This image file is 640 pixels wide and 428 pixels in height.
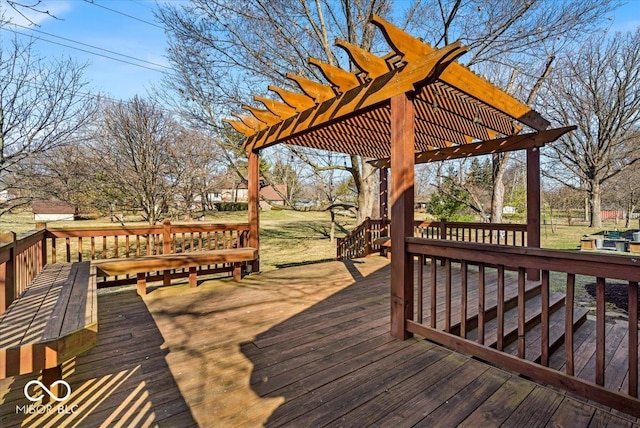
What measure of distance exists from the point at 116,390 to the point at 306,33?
8.39 m

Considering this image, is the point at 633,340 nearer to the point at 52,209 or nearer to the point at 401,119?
the point at 401,119

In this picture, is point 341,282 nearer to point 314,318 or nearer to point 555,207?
point 314,318

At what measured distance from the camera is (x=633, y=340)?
5.35 ft

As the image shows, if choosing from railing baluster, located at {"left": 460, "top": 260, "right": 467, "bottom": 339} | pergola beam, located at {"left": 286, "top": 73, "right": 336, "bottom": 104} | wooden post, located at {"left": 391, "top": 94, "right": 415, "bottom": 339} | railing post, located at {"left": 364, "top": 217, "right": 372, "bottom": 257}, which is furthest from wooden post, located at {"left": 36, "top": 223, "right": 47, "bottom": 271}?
railing post, located at {"left": 364, "top": 217, "right": 372, "bottom": 257}

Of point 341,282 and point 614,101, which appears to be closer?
point 341,282

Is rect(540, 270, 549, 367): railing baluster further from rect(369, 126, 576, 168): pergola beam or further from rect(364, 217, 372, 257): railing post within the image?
rect(364, 217, 372, 257): railing post

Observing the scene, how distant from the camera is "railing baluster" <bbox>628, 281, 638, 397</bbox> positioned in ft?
5.17

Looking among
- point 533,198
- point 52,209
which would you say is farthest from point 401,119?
point 52,209

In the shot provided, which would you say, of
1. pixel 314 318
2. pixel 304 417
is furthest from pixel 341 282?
pixel 304 417

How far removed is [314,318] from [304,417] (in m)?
1.53

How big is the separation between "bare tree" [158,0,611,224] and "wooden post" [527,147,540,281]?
3.78m

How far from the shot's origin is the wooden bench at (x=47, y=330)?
150cm

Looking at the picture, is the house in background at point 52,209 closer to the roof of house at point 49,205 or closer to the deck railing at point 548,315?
the roof of house at point 49,205

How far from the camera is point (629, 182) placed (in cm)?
1680
